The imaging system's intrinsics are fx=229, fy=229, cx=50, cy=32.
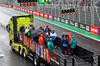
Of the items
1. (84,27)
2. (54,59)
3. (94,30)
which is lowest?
(54,59)

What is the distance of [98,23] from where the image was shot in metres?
29.5

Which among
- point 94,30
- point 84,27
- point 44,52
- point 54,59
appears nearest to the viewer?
point 54,59

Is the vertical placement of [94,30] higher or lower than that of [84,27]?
lower

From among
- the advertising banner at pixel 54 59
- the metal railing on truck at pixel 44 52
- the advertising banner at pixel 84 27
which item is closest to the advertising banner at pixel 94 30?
the advertising banner at pixel 84 27

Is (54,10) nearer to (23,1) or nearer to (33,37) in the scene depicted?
(23,1)

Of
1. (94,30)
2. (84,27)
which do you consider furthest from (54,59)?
(84,27)

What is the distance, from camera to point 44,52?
50.9 feet

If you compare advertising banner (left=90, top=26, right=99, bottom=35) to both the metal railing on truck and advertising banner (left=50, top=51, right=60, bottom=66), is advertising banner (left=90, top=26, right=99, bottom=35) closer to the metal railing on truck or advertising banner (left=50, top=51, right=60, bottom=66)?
the metal railing on truck

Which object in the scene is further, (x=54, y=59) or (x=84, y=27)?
(x=84, y=27)

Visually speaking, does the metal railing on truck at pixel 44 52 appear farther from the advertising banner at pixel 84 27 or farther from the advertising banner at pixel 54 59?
the advertising banner at pixel 84 27

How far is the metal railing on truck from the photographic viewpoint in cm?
1302

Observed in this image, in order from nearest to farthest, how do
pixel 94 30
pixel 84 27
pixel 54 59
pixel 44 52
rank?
pixel 54 59, pixel 44 52, pixel 94 30, pixel 84 27

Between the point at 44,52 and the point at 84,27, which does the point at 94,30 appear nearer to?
the point at 84,27

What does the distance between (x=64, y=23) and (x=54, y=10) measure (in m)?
8.06
